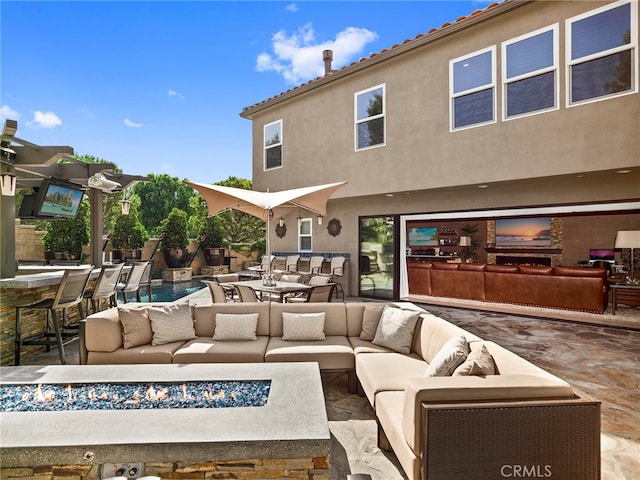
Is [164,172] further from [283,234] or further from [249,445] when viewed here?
[249,445]

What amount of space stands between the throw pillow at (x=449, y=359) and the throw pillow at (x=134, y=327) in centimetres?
338

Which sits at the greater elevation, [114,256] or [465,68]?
[465,68]

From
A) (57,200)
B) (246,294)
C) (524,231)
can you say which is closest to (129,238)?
(57,200)

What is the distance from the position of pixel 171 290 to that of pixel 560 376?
12.2 meters

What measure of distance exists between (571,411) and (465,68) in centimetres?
755

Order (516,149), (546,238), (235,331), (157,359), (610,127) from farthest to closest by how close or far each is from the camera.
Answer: (546,238) < (516,149) < (610,127) < (235,331) < (157,359)

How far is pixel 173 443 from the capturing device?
2236mm

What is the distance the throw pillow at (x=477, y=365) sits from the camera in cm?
268

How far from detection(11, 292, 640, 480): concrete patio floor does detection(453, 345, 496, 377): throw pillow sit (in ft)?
3.08

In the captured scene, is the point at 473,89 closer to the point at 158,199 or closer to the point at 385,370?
the point at 385,370

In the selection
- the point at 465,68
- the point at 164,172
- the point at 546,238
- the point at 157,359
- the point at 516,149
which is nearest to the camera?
the point at 157,359

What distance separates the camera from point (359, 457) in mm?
3043

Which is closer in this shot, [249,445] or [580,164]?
[249,445]

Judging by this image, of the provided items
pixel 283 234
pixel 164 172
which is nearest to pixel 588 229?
pixel 283 234
